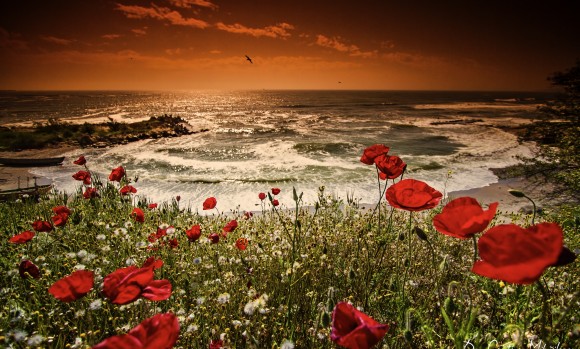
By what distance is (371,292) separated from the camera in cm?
370

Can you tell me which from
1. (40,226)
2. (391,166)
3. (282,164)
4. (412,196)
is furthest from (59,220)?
(282,164)

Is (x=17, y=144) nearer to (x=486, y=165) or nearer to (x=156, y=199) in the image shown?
(x=156, y=199)

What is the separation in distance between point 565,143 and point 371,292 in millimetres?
11302

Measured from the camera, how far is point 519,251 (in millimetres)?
1146

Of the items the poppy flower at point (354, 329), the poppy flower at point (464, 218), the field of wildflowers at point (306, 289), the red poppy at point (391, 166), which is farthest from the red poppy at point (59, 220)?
the poppy flower at point (464, 218)

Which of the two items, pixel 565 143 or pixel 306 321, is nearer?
pixel 306 321

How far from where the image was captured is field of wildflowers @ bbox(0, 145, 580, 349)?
1170mm

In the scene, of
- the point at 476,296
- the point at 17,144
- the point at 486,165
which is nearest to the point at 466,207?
the point at 476,296

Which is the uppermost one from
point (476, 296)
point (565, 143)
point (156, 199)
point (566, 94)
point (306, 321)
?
point (566, 94)

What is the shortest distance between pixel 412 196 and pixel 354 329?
4.41 feet

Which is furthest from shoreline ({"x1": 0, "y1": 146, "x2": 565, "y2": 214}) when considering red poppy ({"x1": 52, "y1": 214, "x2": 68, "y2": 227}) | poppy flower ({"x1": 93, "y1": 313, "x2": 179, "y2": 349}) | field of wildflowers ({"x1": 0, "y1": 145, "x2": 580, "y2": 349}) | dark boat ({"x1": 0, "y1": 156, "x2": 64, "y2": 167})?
poppy flower ({"x1": 93, "y1": 313, "x2": 179, "y2": 349})

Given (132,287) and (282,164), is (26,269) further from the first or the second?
(282,164)

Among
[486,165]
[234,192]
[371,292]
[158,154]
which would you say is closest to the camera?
[371,292]

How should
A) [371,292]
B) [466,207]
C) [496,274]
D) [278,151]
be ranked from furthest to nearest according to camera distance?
1. [278,151]
2. [371,292]
3. [466,207]
4. [496,274]
